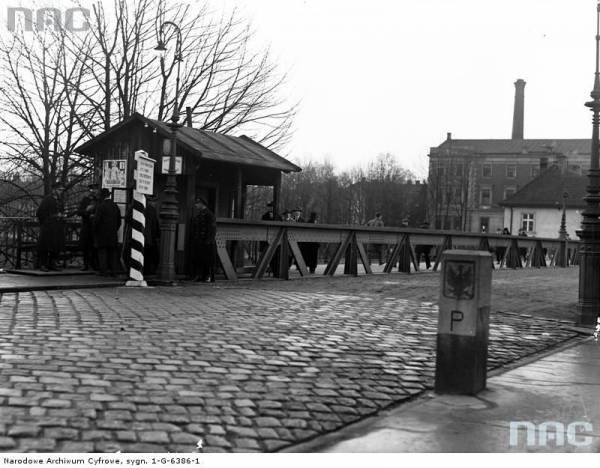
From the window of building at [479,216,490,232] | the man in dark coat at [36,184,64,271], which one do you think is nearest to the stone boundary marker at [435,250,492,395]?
the man in dark coat at [36,184,64,271]

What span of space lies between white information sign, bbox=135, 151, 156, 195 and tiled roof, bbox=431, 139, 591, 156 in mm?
76798

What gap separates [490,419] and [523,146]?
93.8 m

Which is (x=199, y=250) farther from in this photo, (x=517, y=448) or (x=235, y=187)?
(x=517, y=448)

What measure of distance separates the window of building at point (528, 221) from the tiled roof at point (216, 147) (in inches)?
2426

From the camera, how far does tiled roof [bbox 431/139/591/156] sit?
9306cm

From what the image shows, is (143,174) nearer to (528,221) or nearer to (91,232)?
(91,232)

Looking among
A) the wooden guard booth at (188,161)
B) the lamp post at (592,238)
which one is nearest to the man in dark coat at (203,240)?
the wooden guard booth at (188,161)

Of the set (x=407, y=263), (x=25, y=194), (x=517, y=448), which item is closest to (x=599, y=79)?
(x=517, y=448)

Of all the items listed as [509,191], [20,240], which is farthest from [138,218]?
[509,191]

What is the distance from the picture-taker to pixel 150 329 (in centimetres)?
804

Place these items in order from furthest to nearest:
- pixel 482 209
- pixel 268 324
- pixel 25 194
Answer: pixel 482 209
pixel 25 194
pixel 268 324

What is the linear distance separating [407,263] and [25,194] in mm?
14431

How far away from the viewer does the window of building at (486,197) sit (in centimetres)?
9269

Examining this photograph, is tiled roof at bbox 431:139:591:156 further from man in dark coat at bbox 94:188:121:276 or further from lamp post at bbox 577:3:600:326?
lamp post at bbox 577:3:600:326
